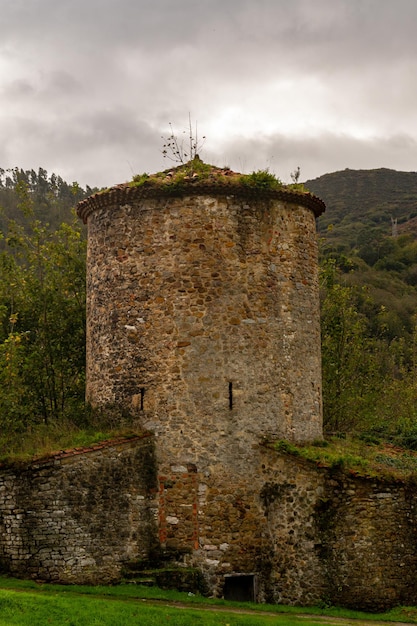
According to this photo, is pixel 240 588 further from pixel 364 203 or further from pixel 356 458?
pixel 364 203

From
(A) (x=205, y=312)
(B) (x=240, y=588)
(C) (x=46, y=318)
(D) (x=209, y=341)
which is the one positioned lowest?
(B) (x=240, y=588)

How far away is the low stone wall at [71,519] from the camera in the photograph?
13.8m

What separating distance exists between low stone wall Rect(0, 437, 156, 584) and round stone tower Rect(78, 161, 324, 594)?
87 cm

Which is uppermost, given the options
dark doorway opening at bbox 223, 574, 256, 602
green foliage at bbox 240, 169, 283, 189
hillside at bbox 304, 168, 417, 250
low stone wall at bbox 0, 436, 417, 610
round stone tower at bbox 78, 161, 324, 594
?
hillside at bbox 304, 168, 417, 250

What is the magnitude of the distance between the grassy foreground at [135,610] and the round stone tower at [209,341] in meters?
1.20

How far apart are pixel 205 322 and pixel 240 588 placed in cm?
524

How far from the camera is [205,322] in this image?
1562 cm

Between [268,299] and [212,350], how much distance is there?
1635 mm

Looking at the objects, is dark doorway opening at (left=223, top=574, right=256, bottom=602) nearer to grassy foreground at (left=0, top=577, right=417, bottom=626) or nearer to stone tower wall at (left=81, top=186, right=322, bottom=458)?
grassy foreground at (left=0, top=577, right=417, bottom=626)

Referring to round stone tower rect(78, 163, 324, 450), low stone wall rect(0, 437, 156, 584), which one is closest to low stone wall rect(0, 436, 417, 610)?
low stone wall rect(0, 437, 156, 584)

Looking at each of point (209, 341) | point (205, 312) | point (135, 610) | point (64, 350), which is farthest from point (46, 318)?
point (135, 610)

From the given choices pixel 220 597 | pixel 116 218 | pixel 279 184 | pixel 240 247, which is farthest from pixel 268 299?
pixel 220 597

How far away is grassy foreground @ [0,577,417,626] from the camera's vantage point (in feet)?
37.2

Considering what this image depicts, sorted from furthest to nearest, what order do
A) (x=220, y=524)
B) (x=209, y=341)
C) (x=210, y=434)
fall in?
(x=209, y=341), (x=210, y=434), (x=220, y=524)
